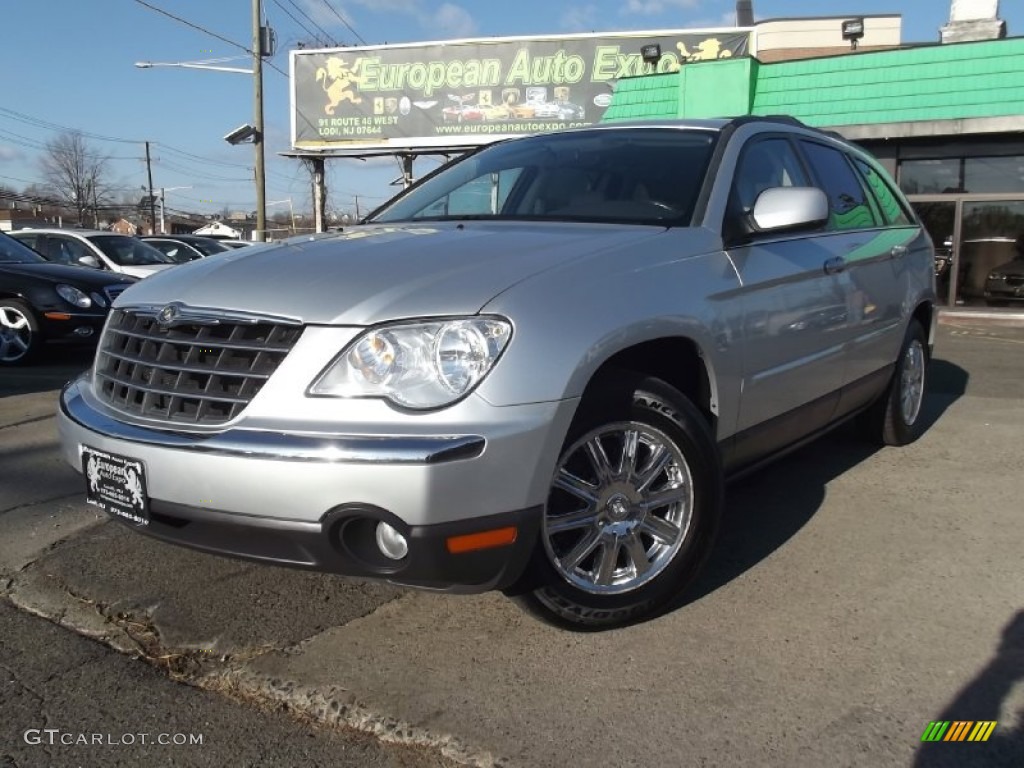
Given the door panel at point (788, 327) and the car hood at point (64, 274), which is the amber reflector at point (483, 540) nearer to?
the door panel at point (788, 327)

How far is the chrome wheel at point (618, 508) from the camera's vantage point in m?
2.61

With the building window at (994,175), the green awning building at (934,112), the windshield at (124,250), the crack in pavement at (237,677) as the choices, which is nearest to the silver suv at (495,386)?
the crack in pavement at (237,677)

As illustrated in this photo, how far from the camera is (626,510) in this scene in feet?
9.02

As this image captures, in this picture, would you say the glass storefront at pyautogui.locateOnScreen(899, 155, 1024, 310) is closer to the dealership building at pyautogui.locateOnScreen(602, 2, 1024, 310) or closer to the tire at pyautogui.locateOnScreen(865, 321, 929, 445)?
the dealership building at pyautogui.locateOnScreen(602, 2, 1024, 310)

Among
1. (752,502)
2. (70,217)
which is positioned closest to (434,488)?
(752,502)

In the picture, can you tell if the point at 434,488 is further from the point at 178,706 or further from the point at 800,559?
the point at 800,559

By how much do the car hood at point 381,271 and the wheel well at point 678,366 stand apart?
0.37m

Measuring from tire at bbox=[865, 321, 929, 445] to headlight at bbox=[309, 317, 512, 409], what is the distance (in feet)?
11.3

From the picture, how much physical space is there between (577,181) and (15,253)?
770cm

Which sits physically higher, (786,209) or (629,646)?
(786,209)

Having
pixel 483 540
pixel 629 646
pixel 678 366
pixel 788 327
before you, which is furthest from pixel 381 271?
pixel 788 327

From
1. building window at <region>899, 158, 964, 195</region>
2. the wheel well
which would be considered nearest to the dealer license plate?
the wheel well

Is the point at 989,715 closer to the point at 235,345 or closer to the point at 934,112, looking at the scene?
the point at 235,345

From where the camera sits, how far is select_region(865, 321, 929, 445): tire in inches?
197
